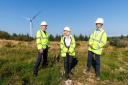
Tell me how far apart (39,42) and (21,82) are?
188 centimetres

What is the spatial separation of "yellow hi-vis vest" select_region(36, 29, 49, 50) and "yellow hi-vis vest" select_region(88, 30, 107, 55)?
207 cm

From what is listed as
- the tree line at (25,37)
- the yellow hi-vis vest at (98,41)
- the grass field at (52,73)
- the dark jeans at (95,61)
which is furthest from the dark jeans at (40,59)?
the tree line at (25,37)

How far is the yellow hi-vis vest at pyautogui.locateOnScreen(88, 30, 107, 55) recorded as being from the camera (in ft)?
38.6

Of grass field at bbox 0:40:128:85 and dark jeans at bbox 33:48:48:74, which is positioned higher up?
dark jeans at bbox 33:48:48:74

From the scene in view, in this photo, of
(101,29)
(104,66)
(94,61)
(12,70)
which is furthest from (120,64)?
(12,70)

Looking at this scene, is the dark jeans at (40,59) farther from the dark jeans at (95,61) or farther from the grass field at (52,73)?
the dark jeans at (95,61)

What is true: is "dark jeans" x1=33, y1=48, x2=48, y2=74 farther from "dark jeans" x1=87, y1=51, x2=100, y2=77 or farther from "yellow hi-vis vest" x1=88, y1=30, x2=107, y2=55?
"yellow hi-vis vest" x1=88, y1=30, x2=107, y2=55

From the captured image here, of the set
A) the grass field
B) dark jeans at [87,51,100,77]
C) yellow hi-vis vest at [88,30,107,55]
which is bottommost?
the grass field

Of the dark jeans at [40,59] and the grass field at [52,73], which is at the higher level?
the dark jeans at [40,59]

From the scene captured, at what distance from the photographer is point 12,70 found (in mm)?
13930

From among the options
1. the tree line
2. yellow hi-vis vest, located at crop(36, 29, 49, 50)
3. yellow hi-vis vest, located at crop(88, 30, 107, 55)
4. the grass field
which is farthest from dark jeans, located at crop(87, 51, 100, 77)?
the tree line

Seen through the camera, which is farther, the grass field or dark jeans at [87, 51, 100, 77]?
dark jeans at [87, 51, 100, 77]

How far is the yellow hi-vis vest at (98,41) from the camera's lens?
11769mm

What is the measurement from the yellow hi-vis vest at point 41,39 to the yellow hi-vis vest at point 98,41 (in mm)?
2069
